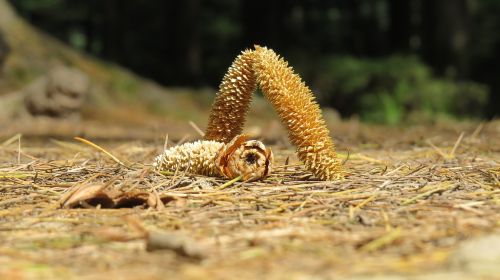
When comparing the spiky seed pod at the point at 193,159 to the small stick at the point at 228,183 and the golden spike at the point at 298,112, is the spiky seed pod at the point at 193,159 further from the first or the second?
the golden spike at the point at 298,112

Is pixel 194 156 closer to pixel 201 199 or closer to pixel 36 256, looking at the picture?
pixel 201 199

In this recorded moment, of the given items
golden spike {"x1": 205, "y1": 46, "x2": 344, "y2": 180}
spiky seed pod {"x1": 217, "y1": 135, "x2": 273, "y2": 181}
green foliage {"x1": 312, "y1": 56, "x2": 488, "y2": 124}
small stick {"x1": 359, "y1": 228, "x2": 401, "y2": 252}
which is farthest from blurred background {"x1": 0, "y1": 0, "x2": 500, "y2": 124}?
small stick {"x1": 359, "y1": 228, "x2": 401, "y2": 252}

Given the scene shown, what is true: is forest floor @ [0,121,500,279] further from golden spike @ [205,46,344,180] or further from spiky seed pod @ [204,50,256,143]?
spiky seed pod @ [204,50,256,143]

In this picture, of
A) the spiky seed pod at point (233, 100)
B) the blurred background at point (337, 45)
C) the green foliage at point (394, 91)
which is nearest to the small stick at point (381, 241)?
the spiky seed pod at point (233, 100)

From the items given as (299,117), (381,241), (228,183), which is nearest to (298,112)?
(299,117)

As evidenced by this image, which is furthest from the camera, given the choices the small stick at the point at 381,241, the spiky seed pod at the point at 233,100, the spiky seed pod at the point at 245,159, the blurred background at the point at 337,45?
the blurred background at the point at 337,45

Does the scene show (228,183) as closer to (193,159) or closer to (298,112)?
(193,159)
